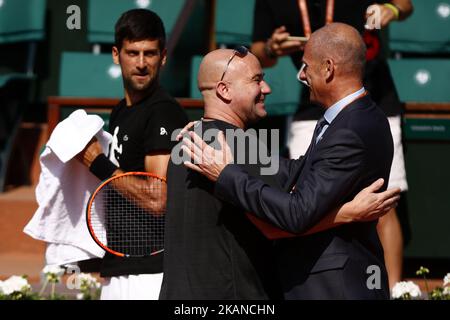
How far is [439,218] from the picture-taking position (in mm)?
6074

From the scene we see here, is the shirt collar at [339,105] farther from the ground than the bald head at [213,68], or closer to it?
closer to it

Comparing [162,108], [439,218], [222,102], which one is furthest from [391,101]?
[222,102]

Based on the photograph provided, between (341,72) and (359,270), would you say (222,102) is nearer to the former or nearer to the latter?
(341,72)

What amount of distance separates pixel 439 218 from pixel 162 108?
2689 millimetres

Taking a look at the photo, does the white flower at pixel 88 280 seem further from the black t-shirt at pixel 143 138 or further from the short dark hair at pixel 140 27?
the short dark hair at pixel 140 27

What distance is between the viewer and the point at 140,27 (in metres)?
4.24

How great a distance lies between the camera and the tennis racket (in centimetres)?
378

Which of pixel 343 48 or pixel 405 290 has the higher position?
pixel 343 48

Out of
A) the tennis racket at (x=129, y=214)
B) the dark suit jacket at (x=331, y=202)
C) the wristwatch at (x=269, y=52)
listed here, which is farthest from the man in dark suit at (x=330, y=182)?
the wristwatch at (x=269, y=52)

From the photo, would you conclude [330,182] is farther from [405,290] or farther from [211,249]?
[405,290]

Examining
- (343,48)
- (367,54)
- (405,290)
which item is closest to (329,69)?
(343,48)

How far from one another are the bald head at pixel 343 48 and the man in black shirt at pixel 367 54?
1.86 m

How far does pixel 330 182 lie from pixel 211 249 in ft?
1.56

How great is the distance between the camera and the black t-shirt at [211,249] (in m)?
3.25
